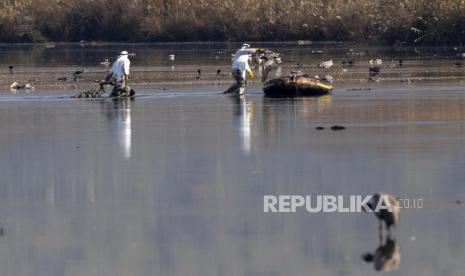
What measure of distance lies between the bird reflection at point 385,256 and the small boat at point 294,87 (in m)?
19.2

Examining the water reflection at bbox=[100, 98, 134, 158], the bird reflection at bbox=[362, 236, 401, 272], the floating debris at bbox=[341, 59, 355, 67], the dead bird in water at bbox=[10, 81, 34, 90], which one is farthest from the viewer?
the floating debris at bbox=[341, 59, 355, 67]

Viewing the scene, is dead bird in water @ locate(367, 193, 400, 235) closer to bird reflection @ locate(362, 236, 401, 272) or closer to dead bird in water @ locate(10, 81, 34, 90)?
bird reflection @ locate(362, 236, 401, 272)

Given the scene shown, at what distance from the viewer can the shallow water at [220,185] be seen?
42.8 ft

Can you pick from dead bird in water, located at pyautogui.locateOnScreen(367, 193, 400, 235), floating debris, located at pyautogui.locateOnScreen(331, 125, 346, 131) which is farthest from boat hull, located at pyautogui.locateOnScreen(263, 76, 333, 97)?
dead bird in water, located at pyautogui.locateOnScreen(367, 193, 400, 235)

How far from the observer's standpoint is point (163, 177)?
1820 cm

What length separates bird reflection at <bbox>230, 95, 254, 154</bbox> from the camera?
2197 cm

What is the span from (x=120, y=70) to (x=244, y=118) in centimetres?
770

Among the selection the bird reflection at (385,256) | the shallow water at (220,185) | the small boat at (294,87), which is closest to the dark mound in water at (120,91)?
the small boat at (294,87)

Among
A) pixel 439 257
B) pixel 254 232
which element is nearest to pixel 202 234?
pixel 254 232

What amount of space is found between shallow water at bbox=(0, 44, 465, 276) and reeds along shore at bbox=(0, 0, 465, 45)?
34506 mm

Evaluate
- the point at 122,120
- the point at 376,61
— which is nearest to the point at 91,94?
the point at 122,120

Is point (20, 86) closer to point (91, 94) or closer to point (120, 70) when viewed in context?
point (91, 94)

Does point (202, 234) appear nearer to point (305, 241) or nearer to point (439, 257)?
point (305, 241)

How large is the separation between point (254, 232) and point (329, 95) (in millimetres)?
19376
